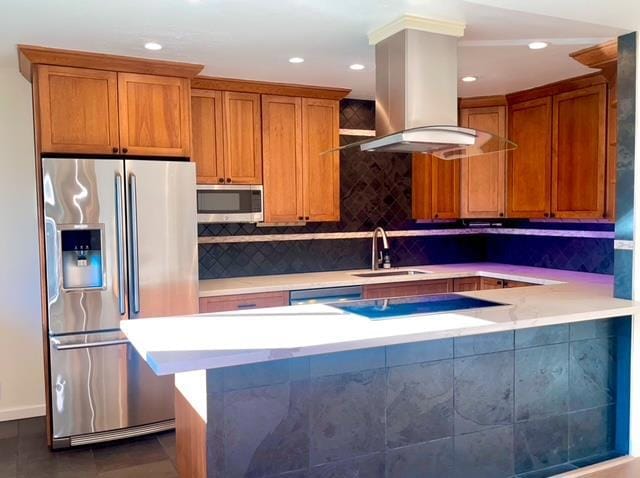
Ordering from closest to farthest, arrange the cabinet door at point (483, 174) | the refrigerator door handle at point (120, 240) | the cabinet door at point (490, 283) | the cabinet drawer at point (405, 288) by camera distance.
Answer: the refrigerator door handle at point (120, 240), the cabinet drawer at point (405, 288), the cabinet door at point (490, 283), the cabinet door at point (483, 174)

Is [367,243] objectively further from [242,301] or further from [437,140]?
[437,140]

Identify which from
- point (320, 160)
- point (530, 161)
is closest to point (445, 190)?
point (530, 161)

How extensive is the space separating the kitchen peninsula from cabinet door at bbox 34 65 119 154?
5.00ft

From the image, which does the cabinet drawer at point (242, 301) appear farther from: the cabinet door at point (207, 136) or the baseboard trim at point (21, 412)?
the baseboard trim at point (21, 412)

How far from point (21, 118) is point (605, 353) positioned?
422 cm

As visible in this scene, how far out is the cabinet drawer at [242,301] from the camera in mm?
3896

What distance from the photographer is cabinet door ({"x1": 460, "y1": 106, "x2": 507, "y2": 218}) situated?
16.4ft

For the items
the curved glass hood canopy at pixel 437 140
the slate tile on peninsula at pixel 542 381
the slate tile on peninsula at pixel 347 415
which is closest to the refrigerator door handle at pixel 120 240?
the curved glass hood canopy at pixel 437 140

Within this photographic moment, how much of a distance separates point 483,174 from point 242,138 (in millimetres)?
2311

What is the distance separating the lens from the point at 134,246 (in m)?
3.55

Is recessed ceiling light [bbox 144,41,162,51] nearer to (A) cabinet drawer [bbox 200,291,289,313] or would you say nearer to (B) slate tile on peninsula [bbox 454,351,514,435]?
(A) cabinet drawer [bbox 200,291,289,313]

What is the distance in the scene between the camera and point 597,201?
419cm

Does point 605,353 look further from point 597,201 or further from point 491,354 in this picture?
point 597,201

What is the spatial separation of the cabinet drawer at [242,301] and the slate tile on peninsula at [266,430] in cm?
175
